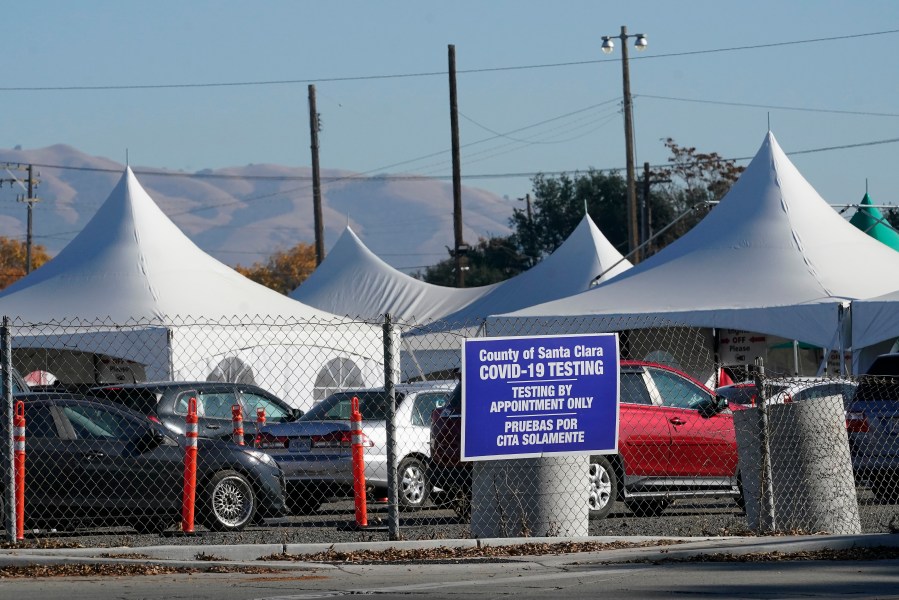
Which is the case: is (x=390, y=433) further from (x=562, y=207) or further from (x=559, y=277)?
(x=562, y=207)

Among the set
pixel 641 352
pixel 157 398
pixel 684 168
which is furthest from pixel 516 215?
pixel 157 398

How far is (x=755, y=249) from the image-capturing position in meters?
28.5

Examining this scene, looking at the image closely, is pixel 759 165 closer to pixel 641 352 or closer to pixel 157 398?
pixel 641 352

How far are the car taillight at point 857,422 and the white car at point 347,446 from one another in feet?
16.1

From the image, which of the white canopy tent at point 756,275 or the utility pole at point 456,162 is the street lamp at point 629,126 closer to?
the utility pole at point 456,162

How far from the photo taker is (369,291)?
42.9m

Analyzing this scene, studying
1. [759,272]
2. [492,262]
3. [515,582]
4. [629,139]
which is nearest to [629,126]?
[629,139]

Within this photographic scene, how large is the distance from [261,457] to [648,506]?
14.5 ft

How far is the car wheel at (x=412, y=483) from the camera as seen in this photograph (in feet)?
58.1

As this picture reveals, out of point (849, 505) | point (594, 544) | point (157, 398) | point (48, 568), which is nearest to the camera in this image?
point (48, 568)

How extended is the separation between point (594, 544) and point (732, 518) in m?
3.89

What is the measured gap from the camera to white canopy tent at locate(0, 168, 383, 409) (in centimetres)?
2747

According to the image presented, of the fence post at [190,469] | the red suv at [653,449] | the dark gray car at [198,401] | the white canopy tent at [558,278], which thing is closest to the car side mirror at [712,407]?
the red suv at [653,449]

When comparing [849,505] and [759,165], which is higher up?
[759,165]
